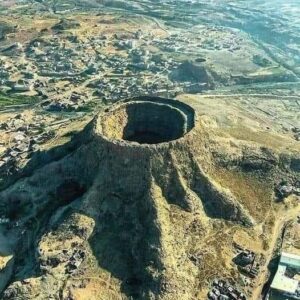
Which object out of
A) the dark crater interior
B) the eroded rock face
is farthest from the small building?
the dark crater interior

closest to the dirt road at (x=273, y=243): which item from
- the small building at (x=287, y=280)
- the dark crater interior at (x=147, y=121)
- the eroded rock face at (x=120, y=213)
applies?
the small building at (x=287, y=280)

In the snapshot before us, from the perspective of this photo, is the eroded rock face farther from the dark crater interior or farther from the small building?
the small building

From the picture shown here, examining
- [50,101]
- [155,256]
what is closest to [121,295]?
[155,256]

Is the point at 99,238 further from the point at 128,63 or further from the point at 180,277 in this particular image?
the point at 128,63

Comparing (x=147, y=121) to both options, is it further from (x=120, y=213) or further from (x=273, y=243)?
(x=273, y=243)

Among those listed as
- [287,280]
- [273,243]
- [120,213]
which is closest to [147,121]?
[120,213]
